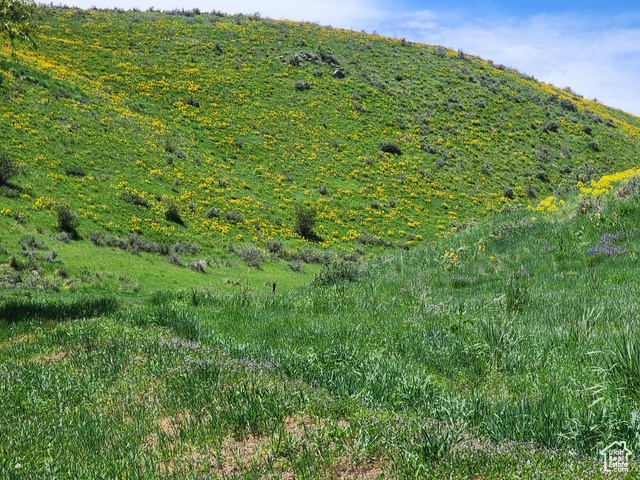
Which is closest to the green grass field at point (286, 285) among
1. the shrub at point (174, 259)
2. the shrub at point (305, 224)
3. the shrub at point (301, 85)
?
the shrub at point (174, 259)

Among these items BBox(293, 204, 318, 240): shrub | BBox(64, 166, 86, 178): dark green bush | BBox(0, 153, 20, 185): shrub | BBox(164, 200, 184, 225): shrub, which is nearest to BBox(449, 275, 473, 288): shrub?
BBox(293, 204, 318, 240): shrub

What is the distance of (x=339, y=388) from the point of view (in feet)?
12.6

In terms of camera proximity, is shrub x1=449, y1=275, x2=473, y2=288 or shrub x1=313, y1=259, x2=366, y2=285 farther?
shrub x1=313, y1=259, x2=366, y2=285

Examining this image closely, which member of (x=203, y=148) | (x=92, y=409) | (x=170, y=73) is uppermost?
(x=170, y=73)

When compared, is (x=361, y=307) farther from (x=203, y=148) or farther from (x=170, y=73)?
(x=170, y=73)

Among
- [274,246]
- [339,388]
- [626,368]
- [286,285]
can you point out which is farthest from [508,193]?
[339,388]

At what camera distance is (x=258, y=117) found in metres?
46.6

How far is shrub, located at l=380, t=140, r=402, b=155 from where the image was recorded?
47.6 meters

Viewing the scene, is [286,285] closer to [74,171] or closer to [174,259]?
[174,259]

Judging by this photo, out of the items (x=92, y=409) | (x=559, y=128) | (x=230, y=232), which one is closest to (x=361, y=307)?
(x=92, y=409)

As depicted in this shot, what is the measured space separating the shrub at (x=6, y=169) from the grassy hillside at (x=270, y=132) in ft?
2.08

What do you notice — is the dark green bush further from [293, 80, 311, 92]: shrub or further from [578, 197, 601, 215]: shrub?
[293, 80, 311, 92]: shrub

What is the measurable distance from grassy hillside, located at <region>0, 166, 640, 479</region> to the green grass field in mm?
26

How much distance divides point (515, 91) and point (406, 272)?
216ft
